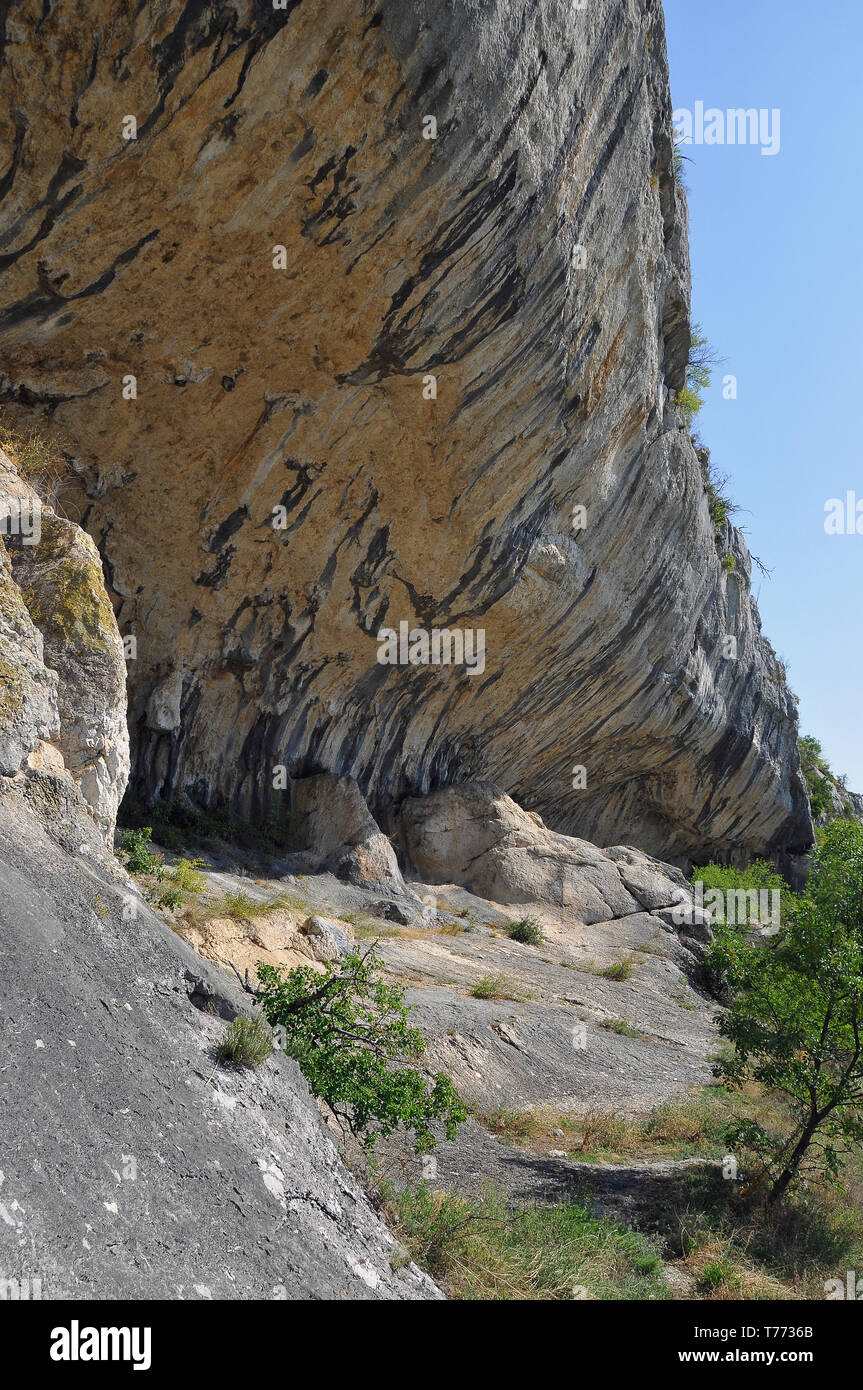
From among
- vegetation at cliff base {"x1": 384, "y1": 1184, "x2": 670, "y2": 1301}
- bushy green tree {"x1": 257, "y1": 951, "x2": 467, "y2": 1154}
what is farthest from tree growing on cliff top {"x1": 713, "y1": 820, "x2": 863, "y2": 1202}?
bushy green tree {"x1": 257, "y1": 951, "x2": 467, "y2": 1154}

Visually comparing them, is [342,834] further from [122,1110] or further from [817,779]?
[817,779]

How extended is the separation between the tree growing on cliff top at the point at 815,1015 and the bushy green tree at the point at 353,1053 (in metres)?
3.08

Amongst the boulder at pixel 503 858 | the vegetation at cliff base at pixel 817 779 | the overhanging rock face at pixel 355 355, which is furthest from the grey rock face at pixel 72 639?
the vegetation at cliff base at pixel 817 779

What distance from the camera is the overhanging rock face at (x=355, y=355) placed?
24.0ft

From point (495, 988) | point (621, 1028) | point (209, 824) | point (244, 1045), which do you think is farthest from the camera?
point (209, 824)

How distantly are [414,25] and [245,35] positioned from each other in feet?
4.51

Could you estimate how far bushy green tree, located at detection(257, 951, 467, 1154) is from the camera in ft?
17.9

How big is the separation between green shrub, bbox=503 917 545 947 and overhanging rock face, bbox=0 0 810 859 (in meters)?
3.46

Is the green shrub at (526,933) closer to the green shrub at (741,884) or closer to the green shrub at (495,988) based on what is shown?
the green shrub at (495,988)

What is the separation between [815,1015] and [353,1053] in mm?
3961

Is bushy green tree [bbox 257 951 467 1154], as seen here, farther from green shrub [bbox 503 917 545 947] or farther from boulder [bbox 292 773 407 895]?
green shrub [bbox 503 917 545 947]

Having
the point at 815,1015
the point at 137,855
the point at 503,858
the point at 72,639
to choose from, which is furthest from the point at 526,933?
the point at 72,639

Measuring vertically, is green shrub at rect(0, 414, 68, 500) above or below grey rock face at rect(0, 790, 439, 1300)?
above

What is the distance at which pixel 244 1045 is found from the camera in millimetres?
4496
